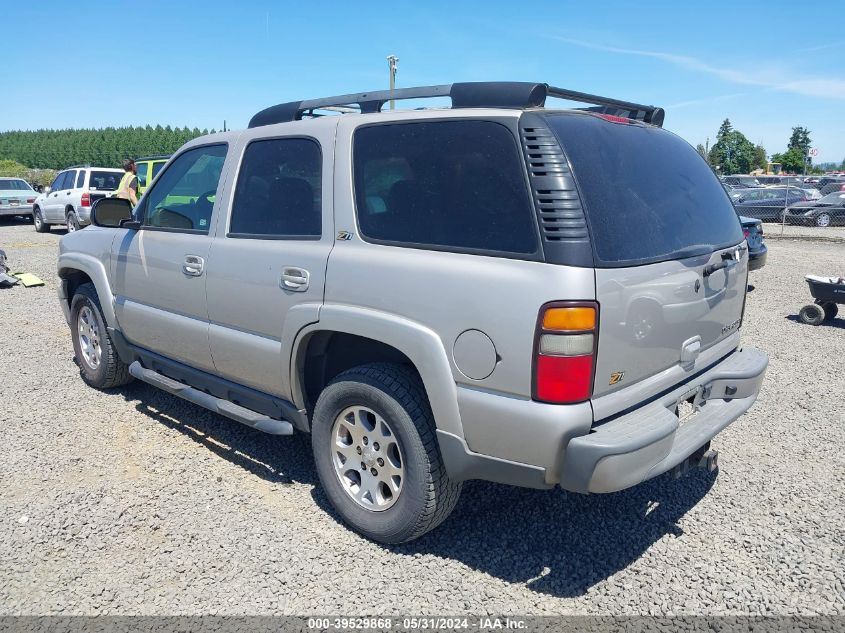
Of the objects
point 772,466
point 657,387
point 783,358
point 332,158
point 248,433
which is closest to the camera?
point 657,387

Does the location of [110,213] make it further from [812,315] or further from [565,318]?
[812,315]

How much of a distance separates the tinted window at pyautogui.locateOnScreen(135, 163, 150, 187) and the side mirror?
34.5 ft

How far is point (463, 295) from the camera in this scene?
2.54 meters

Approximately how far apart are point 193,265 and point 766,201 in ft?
75.5

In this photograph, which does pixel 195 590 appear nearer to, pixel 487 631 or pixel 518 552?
pixel 487 631

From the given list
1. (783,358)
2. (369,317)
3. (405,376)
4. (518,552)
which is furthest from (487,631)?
(783,358)

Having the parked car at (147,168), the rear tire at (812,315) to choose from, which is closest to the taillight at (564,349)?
the rear tire at (812,315)

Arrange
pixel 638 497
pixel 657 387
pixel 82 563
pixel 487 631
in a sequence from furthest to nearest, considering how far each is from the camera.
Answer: pixel 638 497 < pixel 82 563 < pixel 657 387 < pixel 487 631

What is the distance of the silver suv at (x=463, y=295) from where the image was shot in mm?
2426

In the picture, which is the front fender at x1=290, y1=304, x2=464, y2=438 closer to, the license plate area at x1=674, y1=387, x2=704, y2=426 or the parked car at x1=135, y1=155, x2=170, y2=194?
the license plate area at x1=674, y1=387, x2=704, y2=426

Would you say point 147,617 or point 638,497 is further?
point 638,497

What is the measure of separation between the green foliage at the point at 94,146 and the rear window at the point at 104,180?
80815 millimetres

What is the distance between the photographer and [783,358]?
621 cm

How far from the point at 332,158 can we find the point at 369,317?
0.91 meters
